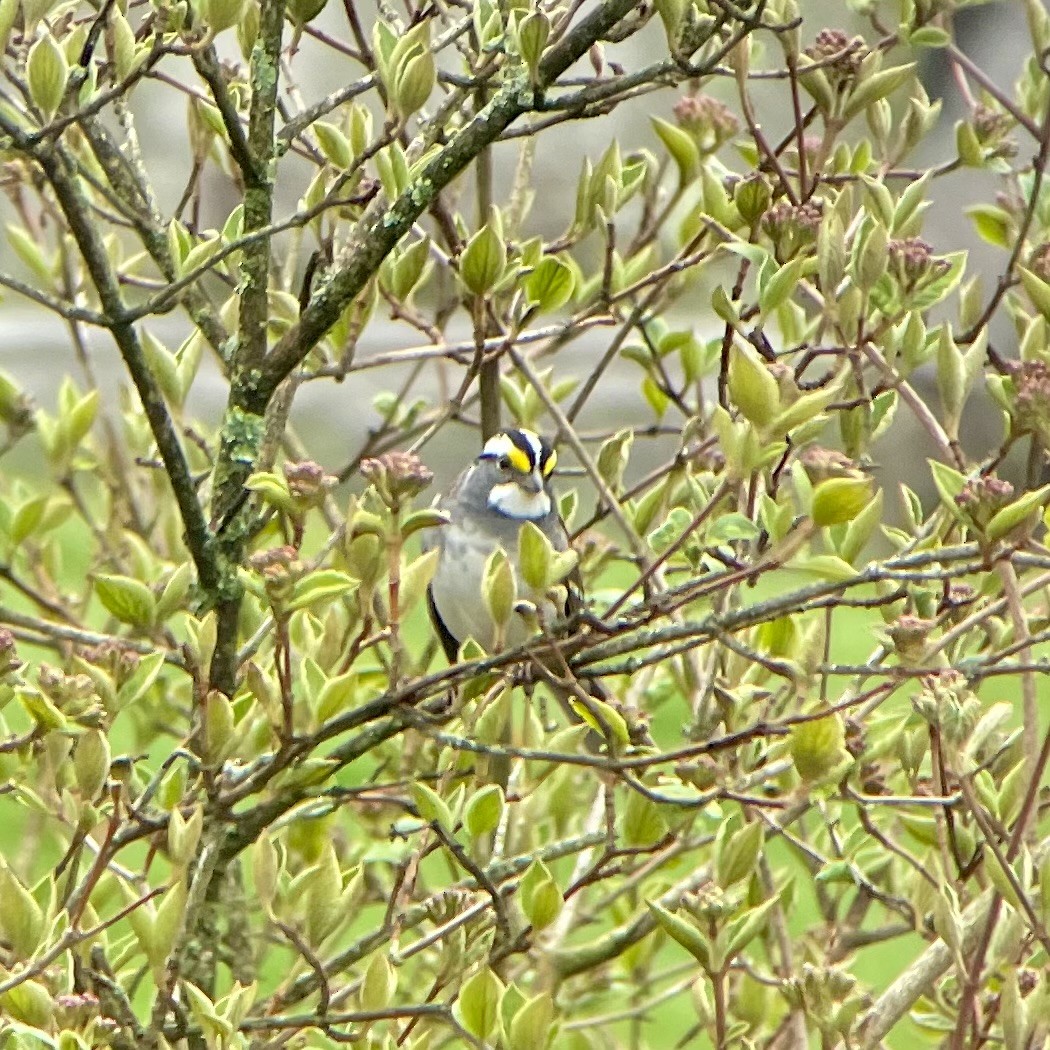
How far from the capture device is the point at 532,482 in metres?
2.67

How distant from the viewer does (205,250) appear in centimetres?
159

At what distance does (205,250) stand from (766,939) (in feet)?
3.69

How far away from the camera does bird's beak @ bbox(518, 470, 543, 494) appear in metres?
2.66

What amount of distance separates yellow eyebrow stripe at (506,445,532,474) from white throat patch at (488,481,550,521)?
4.2 inches

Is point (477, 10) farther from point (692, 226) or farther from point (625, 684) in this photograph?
point (625, 684)

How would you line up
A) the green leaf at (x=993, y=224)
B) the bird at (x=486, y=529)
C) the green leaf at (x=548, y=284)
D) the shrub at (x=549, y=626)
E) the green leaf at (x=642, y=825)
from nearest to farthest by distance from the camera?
the shrub at (x=549, y=626) < the green leaf at (x=642, y=825) < the green leaf at (x=548, y=284) < the green leaf at (x=993, y=224) < the bird at (x=486, y=529)

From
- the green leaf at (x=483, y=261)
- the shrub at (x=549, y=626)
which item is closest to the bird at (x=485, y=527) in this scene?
the shrub at (x=549, y=626)

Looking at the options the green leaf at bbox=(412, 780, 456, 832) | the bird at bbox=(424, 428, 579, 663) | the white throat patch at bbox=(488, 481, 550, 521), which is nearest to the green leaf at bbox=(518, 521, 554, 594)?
the green leaf at bbox=(412, 780, 456, 832)

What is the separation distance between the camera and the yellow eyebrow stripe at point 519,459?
2.64 meters

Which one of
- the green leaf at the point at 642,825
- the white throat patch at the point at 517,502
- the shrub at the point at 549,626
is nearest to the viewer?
the shrub at the point at 549,626

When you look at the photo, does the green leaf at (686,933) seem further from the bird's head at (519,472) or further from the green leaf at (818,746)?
the bird's head at (519,472)

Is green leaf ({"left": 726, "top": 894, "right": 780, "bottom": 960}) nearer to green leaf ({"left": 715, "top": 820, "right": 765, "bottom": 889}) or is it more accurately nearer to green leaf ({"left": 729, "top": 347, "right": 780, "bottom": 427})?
green leaf ({"left": 715, "top": 820, "right": 765, "bottom": 889})

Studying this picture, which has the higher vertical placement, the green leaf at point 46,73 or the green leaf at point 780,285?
the green leaf at point 46,73

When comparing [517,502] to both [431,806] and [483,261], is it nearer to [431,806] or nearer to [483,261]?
[483,261]
